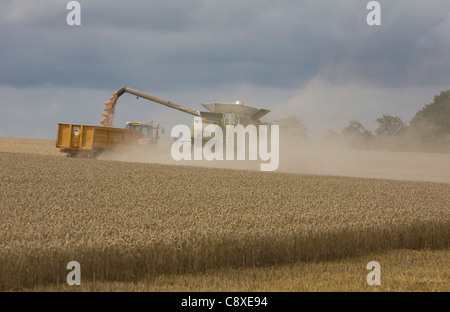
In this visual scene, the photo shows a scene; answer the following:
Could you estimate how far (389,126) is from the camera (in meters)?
47.6

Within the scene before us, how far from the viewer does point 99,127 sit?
23672 mm

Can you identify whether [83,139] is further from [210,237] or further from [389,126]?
[389,126]

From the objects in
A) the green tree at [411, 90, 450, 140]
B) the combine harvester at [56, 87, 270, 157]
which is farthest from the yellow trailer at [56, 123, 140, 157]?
the green tree at [411, 90, 450, 140]

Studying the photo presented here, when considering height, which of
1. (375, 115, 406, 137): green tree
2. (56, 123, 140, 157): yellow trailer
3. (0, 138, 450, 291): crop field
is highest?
(375, 115, 406, 137): green tree

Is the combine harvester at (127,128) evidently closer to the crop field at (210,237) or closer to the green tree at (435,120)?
the crop field at (210,237)

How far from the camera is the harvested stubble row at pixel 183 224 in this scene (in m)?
6.80

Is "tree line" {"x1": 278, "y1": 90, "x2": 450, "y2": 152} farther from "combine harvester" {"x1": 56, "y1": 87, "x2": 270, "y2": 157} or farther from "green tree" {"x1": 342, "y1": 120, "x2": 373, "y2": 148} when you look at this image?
"combine harvester" {"x1": 56, "y1": 87, "x2": 270, "y2": 157}

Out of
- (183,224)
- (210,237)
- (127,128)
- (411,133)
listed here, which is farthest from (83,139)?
(411,133)

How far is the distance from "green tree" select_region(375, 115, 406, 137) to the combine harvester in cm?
2624

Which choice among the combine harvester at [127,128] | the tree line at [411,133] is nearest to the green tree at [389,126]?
the tree line at [411,133]

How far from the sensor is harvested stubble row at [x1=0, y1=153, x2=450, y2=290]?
6.80m

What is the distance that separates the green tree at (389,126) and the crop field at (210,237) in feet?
117

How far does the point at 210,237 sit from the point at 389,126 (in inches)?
1679

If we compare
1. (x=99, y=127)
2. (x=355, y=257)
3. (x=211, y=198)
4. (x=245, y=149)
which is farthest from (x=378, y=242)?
(x=99, y=127)
